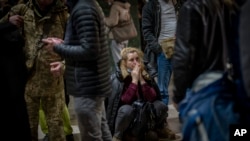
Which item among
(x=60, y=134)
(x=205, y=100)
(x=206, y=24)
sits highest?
(x=206, y=24)

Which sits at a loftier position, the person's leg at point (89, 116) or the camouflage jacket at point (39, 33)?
the camouflage jacket at point (39, 33)

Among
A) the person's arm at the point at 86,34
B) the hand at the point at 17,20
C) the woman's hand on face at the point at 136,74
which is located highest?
the hand at the point at 17,20

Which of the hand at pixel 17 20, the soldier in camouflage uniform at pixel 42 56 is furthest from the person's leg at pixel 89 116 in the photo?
the hand at pixel 17 20

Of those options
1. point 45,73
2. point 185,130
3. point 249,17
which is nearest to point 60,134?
point 45,73

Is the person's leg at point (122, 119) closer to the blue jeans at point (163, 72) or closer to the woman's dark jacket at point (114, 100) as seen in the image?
the woman's dark jacket at point (114, 100)

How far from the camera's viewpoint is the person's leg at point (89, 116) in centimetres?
316

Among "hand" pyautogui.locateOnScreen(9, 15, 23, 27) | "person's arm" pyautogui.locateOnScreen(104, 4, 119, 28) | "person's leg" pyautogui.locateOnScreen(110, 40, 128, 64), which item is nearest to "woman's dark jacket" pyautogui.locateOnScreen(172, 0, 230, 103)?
"hand" pyautogui.locateOnScreen(9, 15, 23, 27)

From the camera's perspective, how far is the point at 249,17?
1.95 metres

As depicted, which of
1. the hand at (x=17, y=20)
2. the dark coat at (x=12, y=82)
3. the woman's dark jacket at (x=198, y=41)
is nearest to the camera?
the woman's dark jacket at (x=198, y=41)

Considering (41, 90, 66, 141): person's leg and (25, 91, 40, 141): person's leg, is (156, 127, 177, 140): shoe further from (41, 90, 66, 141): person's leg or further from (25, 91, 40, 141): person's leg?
(25, 91, 40, 141): person's leg

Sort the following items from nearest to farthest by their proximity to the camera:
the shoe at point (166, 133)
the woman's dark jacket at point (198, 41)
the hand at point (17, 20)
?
the woman's dark jacket at point (198, 41)
the hand at point (17, 20)
the shoe at point (166, 133)

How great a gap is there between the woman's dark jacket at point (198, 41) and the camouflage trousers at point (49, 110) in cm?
169

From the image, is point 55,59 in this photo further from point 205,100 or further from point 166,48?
point 205,100

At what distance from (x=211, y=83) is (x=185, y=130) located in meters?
0.24
